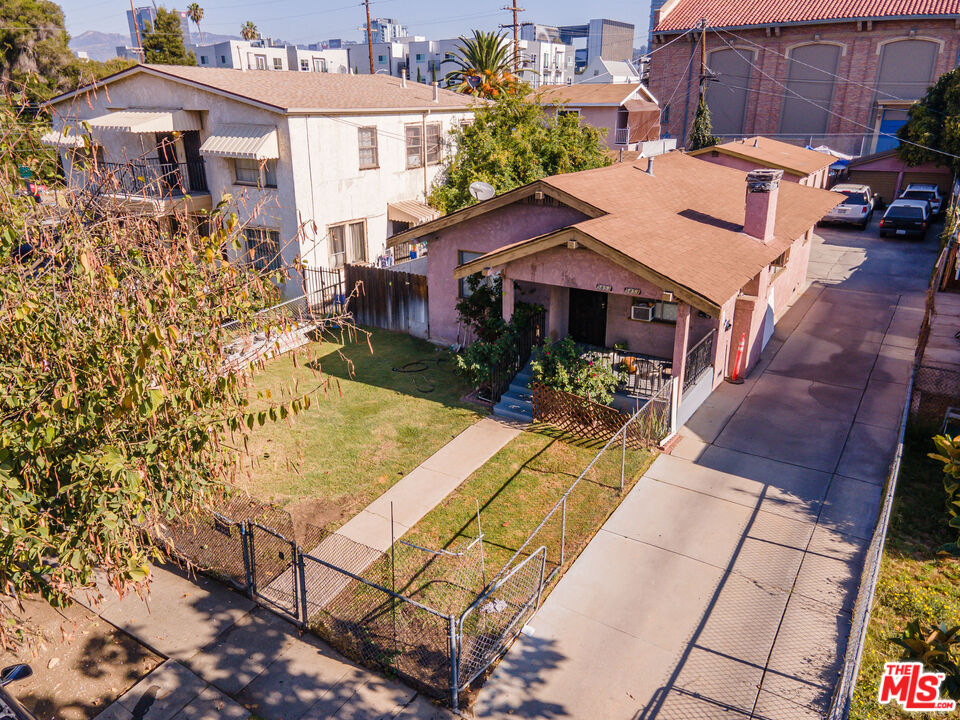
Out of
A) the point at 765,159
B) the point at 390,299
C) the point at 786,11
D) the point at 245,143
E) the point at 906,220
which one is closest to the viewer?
the point at 390,299

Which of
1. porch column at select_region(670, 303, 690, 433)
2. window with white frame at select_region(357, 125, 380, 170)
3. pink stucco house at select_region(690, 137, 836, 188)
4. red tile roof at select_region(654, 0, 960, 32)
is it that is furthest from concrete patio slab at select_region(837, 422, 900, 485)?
red tile roof at select_region(654, 0, 960, 32)

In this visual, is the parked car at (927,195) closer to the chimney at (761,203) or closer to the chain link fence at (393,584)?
the chimney at (761,203)

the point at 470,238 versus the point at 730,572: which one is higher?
the point at 470,238

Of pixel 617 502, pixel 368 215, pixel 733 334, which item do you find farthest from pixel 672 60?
pixel 617 502

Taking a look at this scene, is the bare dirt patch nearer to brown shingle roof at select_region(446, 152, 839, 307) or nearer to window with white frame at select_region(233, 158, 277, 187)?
brown shingle roof at select_region(446, 152, 839, 307)

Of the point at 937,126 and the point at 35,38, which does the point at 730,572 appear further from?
the point at 35,38

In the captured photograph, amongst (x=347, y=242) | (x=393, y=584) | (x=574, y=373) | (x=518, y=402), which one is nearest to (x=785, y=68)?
(x=347, y=242)

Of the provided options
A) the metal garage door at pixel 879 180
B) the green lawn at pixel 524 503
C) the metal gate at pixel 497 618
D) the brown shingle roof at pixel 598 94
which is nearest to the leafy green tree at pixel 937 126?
the metal garage door at pixel 879 180
